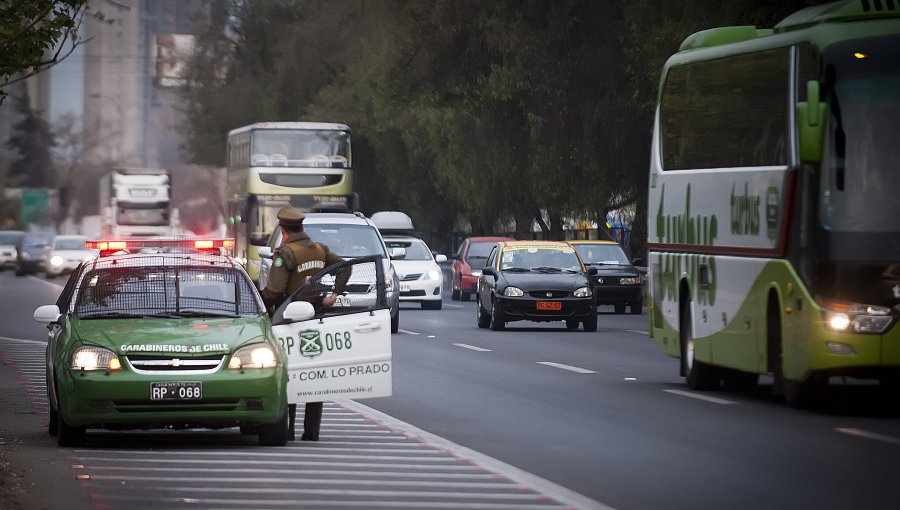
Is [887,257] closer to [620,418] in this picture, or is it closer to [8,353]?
[620,418]

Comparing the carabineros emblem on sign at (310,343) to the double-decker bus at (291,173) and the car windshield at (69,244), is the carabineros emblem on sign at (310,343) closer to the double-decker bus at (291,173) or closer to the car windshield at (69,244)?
the double-decker bus at (291,173)

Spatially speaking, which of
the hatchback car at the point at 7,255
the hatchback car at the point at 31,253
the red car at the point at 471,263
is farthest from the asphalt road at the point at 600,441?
the hatchback car at the point at 7,255

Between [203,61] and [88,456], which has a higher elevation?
[203,61]

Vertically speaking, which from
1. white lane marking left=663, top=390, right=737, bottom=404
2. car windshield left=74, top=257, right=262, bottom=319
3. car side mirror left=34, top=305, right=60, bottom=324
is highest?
car windshield left=74, top=257, right=262, bottom=319

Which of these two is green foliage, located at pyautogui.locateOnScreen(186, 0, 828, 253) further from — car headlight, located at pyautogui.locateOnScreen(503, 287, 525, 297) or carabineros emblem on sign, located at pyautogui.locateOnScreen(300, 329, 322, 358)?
carabineros emblem on sign, located at pyautogui.locateOnScreen(300, 329, 322, 358)

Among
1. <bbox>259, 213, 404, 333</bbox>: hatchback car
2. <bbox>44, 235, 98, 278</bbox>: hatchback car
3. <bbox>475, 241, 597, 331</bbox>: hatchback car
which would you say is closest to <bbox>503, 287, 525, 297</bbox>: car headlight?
<bbox>475, 241, 597, 331</bbox>: hatchback car

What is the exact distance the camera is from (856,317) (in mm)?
17078

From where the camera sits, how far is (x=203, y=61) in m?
84.9

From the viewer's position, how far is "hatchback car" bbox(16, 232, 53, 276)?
270ft

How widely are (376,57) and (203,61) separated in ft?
93.8

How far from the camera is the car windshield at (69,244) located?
249 feet

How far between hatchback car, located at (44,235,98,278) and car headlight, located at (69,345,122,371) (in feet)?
198

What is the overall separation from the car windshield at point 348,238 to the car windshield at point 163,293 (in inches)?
724

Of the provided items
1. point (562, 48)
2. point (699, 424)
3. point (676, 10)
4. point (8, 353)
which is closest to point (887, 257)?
point (699, 424)
